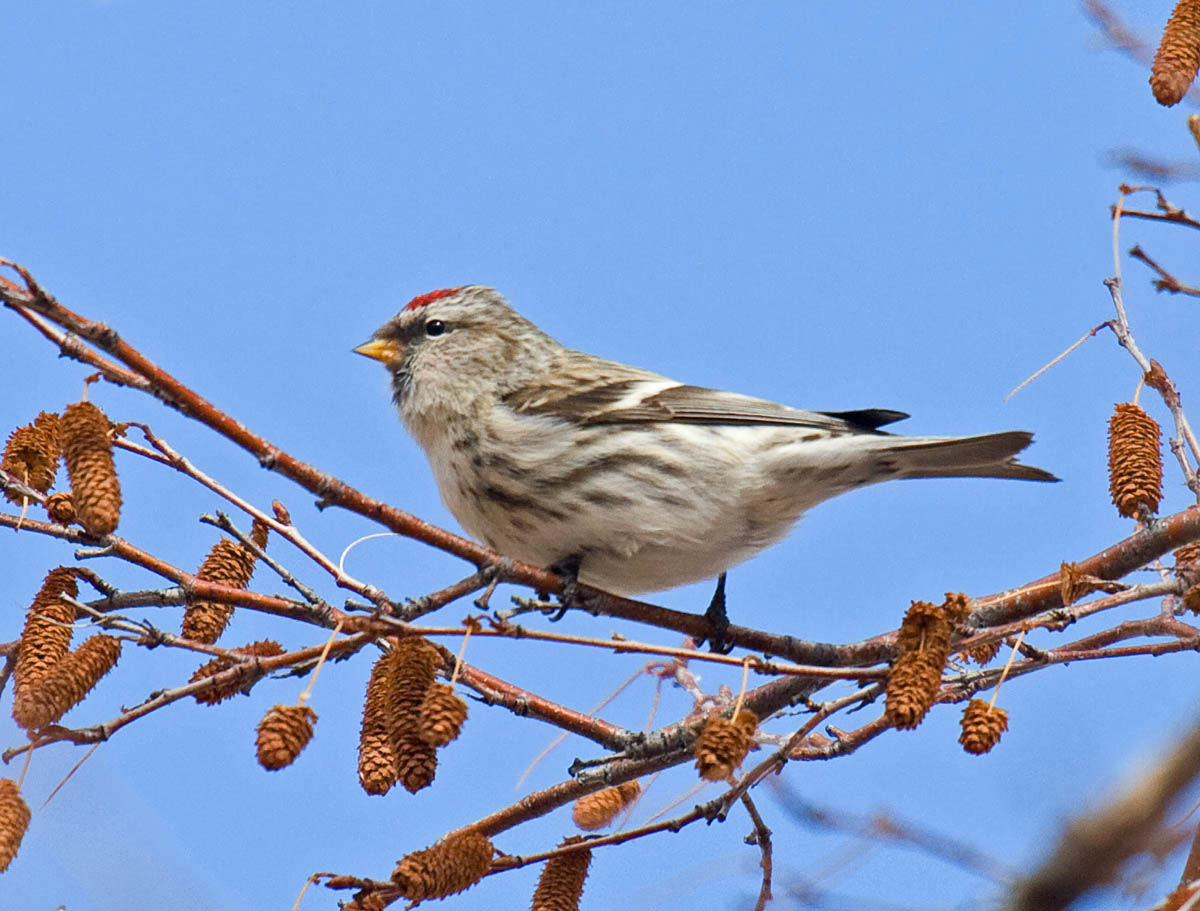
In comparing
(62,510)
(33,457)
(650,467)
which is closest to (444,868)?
(62,510)

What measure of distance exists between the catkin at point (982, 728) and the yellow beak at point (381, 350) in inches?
107

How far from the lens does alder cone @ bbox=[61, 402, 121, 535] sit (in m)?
1.96

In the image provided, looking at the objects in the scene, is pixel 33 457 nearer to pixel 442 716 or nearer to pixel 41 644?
pixel 41 644

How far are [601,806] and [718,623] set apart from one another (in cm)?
46

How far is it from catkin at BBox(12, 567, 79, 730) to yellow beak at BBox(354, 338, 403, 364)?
2.03 meters

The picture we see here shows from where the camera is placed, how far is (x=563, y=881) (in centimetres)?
226

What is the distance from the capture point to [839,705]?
247 centimetres

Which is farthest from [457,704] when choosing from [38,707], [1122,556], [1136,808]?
[1122,556]

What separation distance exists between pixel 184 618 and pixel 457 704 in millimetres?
761

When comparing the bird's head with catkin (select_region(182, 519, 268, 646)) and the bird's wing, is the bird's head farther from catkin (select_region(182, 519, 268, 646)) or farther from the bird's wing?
catkin (select_region(182, 519, 268, 646))

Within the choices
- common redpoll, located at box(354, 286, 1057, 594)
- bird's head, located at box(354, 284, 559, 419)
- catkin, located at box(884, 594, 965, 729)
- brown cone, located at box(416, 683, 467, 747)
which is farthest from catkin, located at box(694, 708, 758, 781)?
bird's head, located at box(354, 284, 559, 419)

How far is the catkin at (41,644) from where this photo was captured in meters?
2.03

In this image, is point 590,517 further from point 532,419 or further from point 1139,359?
point 1139,359

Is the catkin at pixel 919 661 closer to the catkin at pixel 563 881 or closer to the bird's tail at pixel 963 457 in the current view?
the catkin at pixel 563 881
